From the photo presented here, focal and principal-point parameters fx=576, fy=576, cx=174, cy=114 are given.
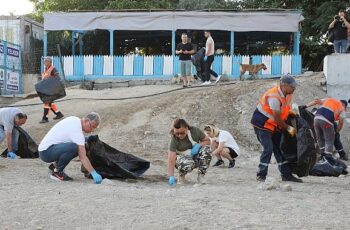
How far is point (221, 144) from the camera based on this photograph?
393 inches

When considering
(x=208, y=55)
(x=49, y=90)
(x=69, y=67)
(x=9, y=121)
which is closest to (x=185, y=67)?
(x=208, y=55)

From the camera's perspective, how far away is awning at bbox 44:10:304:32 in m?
20.7

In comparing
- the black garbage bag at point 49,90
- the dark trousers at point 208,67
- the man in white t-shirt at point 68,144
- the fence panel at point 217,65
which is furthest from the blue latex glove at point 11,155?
the fence panel at point 217,65

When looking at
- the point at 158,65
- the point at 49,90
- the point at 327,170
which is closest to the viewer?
the point at 327,170

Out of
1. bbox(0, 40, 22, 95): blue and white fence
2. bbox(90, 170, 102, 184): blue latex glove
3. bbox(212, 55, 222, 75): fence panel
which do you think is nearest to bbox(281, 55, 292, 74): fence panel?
bbox(212, 55, 222, 75): fence panel

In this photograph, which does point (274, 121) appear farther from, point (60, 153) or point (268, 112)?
point (60, 153)

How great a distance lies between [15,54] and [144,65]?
5.01 metres

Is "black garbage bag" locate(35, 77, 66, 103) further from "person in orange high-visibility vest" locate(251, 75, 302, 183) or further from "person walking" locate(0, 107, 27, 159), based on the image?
"person in orange high-visibility vest" locate(251, 75, 302, 183)

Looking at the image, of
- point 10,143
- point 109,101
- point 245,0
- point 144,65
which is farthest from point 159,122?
point 245,0

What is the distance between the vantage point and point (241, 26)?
2091 cm

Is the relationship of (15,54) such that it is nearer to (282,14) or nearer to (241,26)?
(241,26)

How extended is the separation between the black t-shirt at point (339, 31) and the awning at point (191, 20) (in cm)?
478

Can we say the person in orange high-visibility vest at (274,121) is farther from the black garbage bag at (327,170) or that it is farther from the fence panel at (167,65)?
the fence panel at (167,65)

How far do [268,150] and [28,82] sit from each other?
51.8ft
